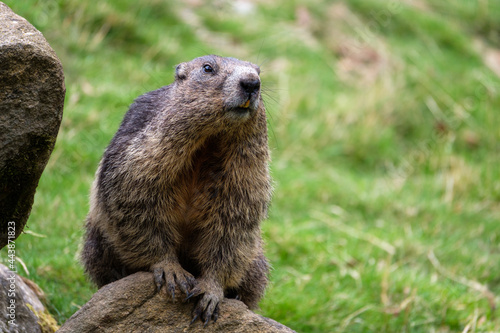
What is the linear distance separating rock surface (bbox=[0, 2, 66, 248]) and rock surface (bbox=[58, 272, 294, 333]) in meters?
0.80

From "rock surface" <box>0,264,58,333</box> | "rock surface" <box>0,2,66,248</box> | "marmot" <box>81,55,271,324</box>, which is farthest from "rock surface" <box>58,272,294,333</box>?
"rock surface" <box>0,2,66,248</box>

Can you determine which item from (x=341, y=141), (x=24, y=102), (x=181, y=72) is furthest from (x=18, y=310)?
(x=341, y=141)

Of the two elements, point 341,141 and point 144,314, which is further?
point 341,141

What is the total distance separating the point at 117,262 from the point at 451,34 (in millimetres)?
9994

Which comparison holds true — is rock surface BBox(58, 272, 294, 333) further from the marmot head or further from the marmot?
the marmot head

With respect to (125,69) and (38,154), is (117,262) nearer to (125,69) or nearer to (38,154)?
(38,154)

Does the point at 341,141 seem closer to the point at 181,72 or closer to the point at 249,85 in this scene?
the point at 181,72

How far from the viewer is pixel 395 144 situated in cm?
980

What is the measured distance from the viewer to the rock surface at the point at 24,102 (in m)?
3.28

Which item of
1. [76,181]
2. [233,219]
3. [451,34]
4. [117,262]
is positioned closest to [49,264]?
[117,262]

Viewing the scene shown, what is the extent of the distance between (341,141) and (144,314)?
6.22 metres

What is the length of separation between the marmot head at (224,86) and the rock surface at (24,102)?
0.80 m

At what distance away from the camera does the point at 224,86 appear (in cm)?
369

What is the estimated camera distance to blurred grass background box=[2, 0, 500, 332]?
5.75m
